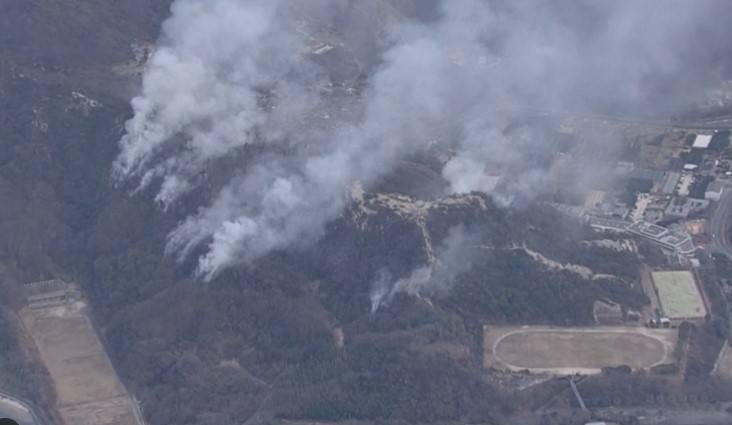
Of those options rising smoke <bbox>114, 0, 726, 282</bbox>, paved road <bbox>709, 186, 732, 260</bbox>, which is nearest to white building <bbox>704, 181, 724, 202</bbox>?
paved road <bbox>709, 186, 732, 260</bbox>

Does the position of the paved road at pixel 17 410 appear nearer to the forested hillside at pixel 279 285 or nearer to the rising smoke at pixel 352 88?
the forested hillside at pixel 279 285

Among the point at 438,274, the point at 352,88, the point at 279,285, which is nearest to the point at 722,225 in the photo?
the point at 438,274

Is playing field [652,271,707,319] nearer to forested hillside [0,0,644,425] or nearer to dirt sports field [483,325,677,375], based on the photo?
dirt sports field [483,325,677,375]

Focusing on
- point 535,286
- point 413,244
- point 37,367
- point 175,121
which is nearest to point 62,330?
point 37,367

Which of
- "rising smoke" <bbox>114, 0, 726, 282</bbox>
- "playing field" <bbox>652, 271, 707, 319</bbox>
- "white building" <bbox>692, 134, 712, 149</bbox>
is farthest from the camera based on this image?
"white building" <bbox>692, 134, 712, 149</bbox>

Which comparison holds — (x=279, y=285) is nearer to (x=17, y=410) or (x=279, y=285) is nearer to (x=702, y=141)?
(x=17, y=410)
